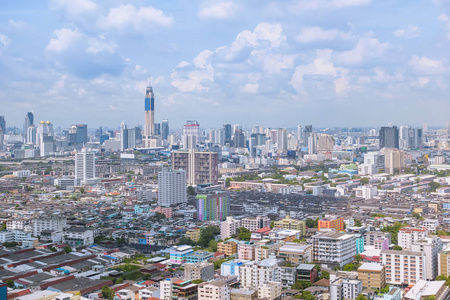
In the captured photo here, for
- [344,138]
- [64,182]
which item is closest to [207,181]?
[64,182]

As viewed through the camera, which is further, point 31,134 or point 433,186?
point 31,134

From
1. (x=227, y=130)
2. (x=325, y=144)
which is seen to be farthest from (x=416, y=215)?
(x=227, y=130)

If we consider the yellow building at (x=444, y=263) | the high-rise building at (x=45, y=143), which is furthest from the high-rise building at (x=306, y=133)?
the yellow building at (x=444, y=263)

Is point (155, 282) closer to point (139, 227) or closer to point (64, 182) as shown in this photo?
point (139, 227)

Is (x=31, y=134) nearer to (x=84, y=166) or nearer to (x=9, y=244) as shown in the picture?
(x=84, y=166)

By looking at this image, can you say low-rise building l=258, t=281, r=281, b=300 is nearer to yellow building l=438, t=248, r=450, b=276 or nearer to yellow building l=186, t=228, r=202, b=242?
yellow building l=438, t=248, r=450, b=276

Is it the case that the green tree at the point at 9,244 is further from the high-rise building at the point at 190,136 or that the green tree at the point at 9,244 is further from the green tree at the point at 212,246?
the high-rise building at the point at 190,136
